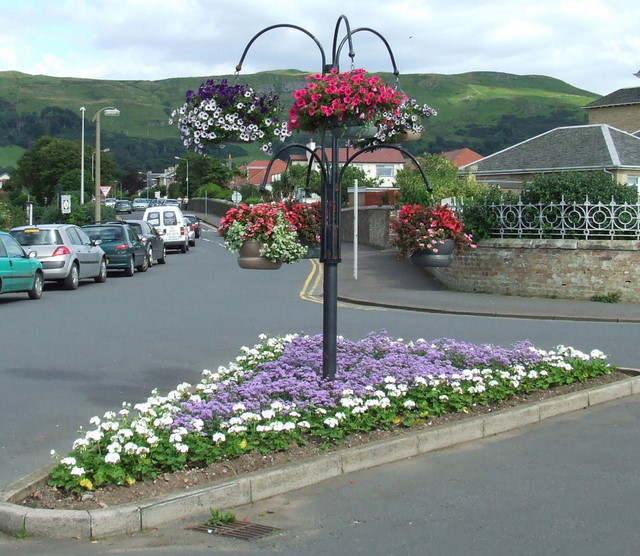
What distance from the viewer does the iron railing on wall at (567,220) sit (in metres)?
19.6

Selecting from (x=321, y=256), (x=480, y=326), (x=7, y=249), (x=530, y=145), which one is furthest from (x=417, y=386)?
(x=530, y=145)

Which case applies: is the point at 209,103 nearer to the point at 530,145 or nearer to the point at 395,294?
the point at 395,294

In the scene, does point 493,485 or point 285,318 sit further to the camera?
point 285,318

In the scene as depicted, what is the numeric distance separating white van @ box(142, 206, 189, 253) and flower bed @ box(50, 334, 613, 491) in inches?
1201

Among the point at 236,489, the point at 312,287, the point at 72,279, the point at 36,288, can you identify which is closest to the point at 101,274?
the point at 72,279

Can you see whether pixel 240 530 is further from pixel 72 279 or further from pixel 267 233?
pixel 72 279

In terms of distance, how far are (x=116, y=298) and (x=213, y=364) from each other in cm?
958

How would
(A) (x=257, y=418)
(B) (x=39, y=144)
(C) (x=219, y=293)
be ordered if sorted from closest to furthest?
(A) (x=257, y=418) → (C) (x=219, y=293) → (B) (x=39, y=144)

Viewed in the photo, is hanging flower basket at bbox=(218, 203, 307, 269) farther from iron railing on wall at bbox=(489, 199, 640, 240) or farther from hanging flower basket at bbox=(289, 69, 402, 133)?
iron railing on wall at bbox=(489, 199, 640, 240)

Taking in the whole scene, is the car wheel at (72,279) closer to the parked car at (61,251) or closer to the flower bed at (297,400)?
the parked car at (61,251)

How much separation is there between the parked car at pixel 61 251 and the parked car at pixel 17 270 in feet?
4.99

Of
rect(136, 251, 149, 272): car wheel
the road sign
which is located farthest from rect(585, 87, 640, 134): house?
rect(136, 251, 149, 272): car wheel

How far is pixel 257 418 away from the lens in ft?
22.7

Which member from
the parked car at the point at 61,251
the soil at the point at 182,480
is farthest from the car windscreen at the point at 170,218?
the soil at the point at 182,480
